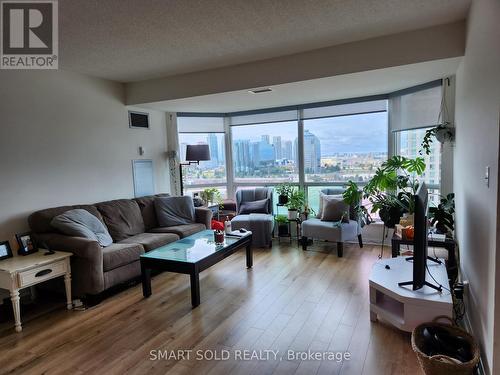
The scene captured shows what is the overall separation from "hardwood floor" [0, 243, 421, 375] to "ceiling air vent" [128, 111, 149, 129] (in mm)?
2380

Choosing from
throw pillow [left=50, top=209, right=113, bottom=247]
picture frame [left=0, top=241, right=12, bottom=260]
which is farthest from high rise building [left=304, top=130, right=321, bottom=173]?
picture frame [left=0, top=241, right=12, bottom=260]

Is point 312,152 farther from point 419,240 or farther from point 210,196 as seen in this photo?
point 419,240

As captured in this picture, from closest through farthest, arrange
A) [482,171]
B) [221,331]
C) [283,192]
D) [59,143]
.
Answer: [482,171], [221,331], [59,143], [283,192]

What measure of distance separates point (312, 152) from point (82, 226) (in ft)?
11.5

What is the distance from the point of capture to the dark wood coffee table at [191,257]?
2944 millimetres

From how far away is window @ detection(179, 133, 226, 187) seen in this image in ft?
18.3

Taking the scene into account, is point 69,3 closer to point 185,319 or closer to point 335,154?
point 185,319

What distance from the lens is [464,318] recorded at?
99.8 inches

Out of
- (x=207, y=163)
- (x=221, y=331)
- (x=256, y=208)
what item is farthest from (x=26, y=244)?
(x=207, y=163)

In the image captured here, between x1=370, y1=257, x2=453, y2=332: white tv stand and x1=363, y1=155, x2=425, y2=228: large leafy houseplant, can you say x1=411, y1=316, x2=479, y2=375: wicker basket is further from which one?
x1=363, y1=155, x2=425, y2=228: large leafy houseplant

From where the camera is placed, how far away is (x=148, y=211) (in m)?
4.51

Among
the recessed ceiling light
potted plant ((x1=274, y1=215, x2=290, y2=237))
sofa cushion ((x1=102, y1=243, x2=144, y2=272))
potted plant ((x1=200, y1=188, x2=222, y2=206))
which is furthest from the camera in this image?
potted plant ((x1=200, y1=188, x2=222, y2=206))

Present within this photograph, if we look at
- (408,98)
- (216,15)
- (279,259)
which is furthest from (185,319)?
(408,98)

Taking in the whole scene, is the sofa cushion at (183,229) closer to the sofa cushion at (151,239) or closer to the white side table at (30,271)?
the sofa cushion at (151,239)
